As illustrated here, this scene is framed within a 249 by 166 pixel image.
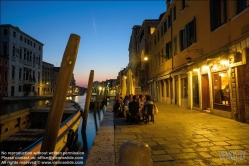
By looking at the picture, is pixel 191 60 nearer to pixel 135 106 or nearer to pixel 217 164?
pixel 135 106

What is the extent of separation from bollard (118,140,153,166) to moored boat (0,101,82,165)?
2.30m

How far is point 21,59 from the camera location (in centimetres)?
4381

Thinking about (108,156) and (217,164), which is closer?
(217,164)

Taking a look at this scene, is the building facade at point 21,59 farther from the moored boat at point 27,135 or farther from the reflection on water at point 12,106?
the moored boat at point 27,135

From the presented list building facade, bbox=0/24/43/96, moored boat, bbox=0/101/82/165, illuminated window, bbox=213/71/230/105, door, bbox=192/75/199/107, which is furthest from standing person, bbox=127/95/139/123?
building facade, bbox=0/24/43/96

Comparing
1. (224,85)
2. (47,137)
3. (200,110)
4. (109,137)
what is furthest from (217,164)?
(200,110)

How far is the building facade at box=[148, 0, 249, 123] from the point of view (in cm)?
713

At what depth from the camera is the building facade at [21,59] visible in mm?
39250

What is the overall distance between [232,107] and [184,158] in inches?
214

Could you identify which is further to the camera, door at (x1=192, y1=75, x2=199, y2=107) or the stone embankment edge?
door at (x1=192, y1=75, x2=199, y2=107)

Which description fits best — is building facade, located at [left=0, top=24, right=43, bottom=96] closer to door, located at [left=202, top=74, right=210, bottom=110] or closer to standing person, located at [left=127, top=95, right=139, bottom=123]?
standing person, located at [left=127, top=95, right=139, bottom=123]

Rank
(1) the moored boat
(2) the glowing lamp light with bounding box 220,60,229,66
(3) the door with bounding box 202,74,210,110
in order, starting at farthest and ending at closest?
(3) the door with bounding box 202,74,210,110 → (2) the glowing lamp light with bounding box 220,60,229,66 → (1) the moored boat

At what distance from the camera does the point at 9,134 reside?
806 centimetres

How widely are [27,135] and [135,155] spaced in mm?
8019
